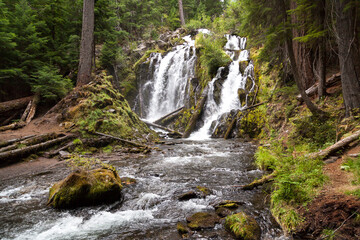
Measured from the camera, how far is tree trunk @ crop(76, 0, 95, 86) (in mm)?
→ 12492

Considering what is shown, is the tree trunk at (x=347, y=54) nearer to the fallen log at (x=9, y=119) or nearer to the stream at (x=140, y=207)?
the stream at (x=140, y=207)

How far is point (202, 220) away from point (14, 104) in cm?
1336

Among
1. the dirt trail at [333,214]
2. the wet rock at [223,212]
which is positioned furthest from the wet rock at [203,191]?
the dirt trail at [333,214]

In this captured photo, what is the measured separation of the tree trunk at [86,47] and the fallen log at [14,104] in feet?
10.7

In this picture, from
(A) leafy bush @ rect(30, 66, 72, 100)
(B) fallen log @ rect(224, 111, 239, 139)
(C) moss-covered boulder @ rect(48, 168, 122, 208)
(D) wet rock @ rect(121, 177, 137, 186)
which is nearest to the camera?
(C) moss-covered boulder @ rect(48, 168, 122, 208)

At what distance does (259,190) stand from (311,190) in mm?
1537

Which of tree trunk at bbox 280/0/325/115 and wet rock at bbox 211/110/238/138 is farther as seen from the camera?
wet rock at bbox 211/110/238/138

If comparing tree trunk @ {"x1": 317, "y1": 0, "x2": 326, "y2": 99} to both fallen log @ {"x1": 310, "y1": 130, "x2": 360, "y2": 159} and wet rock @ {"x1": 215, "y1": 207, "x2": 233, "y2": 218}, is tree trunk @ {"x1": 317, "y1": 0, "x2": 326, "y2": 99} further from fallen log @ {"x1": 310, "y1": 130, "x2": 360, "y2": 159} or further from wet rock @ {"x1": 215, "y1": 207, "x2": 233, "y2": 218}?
wet rock @ {"x1": 215, "y1": 207, "x2": 233, "y2": 218}

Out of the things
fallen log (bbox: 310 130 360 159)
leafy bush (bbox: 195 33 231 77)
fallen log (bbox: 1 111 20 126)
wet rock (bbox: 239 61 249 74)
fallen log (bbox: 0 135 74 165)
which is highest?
leafy bush (bbox: 195 33 231 77)

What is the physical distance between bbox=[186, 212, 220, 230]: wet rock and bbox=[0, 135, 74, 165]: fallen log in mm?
7719

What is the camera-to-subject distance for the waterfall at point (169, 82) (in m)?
21.6

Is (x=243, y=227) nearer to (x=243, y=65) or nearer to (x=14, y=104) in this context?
(x=14, y=104)

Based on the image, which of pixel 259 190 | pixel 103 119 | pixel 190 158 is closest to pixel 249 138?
pixel 190 158

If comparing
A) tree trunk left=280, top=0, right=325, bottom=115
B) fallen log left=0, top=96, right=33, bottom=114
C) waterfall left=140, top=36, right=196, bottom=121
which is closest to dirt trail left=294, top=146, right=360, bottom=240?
tree trunk left=280, top=0, right=325, bottom=115
